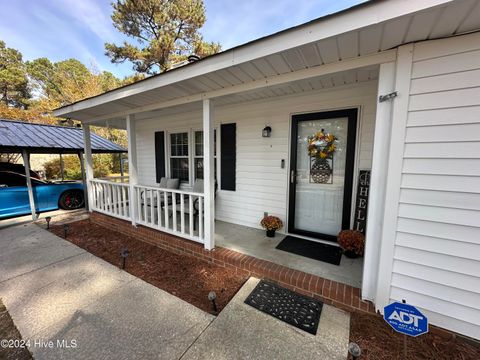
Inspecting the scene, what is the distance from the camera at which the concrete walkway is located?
153 cm

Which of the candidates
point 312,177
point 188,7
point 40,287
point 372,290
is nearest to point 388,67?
point 312,177

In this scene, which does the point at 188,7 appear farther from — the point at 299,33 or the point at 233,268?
the point at 233,268

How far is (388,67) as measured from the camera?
1667 millimetres

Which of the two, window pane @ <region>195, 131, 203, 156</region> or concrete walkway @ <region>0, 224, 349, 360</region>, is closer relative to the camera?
concrete walkway @ <region>0, 224, 349, 360</region>

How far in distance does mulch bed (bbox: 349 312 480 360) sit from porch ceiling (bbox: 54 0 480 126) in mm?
2319

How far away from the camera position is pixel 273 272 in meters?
2.29

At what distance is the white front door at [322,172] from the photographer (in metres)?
2.85

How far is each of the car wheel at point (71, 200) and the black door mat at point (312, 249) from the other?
20.6 ft

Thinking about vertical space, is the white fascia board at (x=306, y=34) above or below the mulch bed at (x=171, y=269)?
above

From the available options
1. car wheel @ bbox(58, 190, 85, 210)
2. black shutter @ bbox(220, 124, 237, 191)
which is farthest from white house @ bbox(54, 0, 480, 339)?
car wheel @ bbox(58, 190, 85, 210)

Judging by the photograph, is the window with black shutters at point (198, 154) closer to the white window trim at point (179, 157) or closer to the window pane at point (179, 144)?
the white window trim at point (179, 157)

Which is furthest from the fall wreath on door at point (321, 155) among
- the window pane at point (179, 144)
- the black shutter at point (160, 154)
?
the black shutter at point (160, 154)

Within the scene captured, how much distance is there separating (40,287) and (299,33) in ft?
12.4

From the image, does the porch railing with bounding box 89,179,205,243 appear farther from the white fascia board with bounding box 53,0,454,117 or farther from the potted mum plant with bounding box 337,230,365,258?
the potted mum plant with bounding box 337,230,365,258
